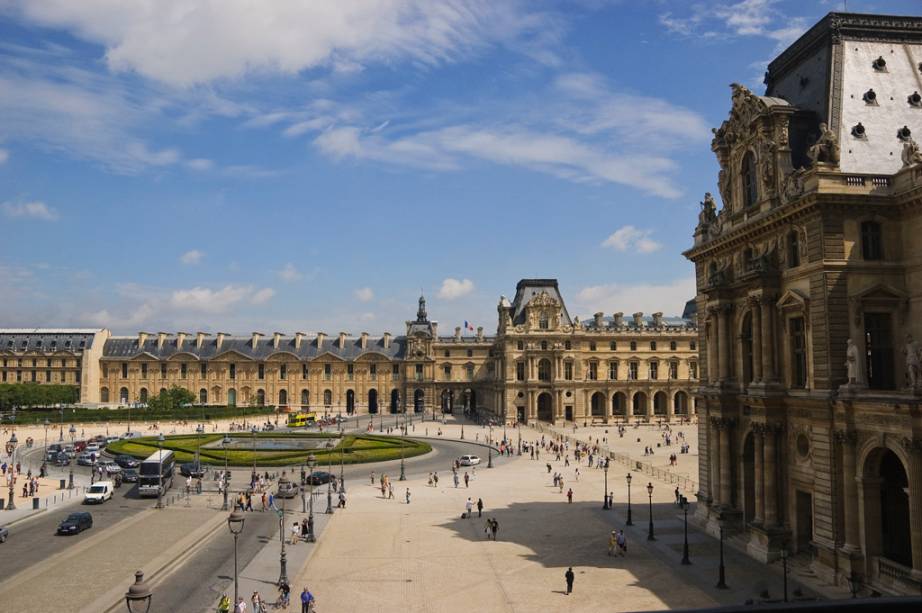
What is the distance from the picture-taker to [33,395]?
128 m

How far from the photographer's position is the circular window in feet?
111

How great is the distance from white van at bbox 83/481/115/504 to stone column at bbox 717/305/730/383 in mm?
40896

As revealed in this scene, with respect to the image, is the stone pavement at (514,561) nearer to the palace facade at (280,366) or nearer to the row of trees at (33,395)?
the palace facade at (280,366)

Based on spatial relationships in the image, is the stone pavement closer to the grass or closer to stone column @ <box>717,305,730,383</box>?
stone column @ <box>717,305,730,383</box>

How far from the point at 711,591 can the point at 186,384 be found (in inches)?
5138

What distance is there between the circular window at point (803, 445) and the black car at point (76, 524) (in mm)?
37566

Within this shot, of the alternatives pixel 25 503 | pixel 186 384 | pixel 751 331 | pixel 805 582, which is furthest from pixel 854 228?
pixel 186 384

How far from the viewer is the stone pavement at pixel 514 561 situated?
3047 cm

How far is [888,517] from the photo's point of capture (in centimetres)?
3069

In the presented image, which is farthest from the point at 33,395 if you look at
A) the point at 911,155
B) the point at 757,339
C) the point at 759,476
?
the point at 911,155

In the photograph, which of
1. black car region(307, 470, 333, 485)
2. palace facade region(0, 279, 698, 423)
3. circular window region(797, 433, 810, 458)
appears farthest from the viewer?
palace facade region(0, 279, 698, 423)

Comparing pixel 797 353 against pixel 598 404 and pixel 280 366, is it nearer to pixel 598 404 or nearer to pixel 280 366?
pixel 598 404

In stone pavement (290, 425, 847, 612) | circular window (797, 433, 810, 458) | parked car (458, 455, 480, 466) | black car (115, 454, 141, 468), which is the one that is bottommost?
stone pavement (290, 425, 847, 612)

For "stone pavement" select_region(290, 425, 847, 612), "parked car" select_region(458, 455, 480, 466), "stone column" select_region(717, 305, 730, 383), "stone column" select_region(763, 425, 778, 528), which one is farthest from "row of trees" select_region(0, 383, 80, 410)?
"stone column" select_region(763, 425, 778, 528)
